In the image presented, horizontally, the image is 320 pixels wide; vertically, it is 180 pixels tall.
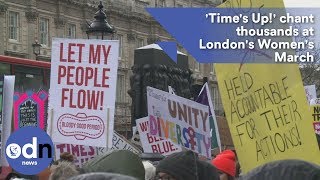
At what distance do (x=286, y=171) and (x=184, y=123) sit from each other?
598 centimetres

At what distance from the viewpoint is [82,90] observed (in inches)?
278

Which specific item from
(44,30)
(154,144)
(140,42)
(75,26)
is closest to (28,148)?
(154,144)

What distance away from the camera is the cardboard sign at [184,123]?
24.3 feet

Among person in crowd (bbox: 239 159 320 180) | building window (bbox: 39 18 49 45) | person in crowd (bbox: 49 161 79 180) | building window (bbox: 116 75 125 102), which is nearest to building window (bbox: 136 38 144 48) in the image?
building window (bbox: 116 75 125 102)

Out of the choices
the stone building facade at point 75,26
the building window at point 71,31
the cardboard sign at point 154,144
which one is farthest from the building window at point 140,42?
the cardboard sign at point 154,144

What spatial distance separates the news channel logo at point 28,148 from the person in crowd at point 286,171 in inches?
187

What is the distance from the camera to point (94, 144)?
268 inches

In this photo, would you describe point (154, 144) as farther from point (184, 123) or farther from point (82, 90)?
point (82, 90)

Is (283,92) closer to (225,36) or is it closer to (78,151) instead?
(225,36)

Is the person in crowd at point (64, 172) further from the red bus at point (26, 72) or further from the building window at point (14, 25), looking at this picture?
the building window at point (14, 25)

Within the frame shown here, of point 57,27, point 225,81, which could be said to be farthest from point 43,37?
point 225,81

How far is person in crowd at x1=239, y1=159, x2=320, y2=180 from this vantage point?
1551mm

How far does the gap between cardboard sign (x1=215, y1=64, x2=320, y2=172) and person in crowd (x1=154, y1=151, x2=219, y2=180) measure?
3.59 ft

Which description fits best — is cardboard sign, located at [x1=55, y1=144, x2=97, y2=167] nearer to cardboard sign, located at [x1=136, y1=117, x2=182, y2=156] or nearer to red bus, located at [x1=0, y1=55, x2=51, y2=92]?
cardboard sign, located at [x1=136, y1=117, x2=182, y2=156]
